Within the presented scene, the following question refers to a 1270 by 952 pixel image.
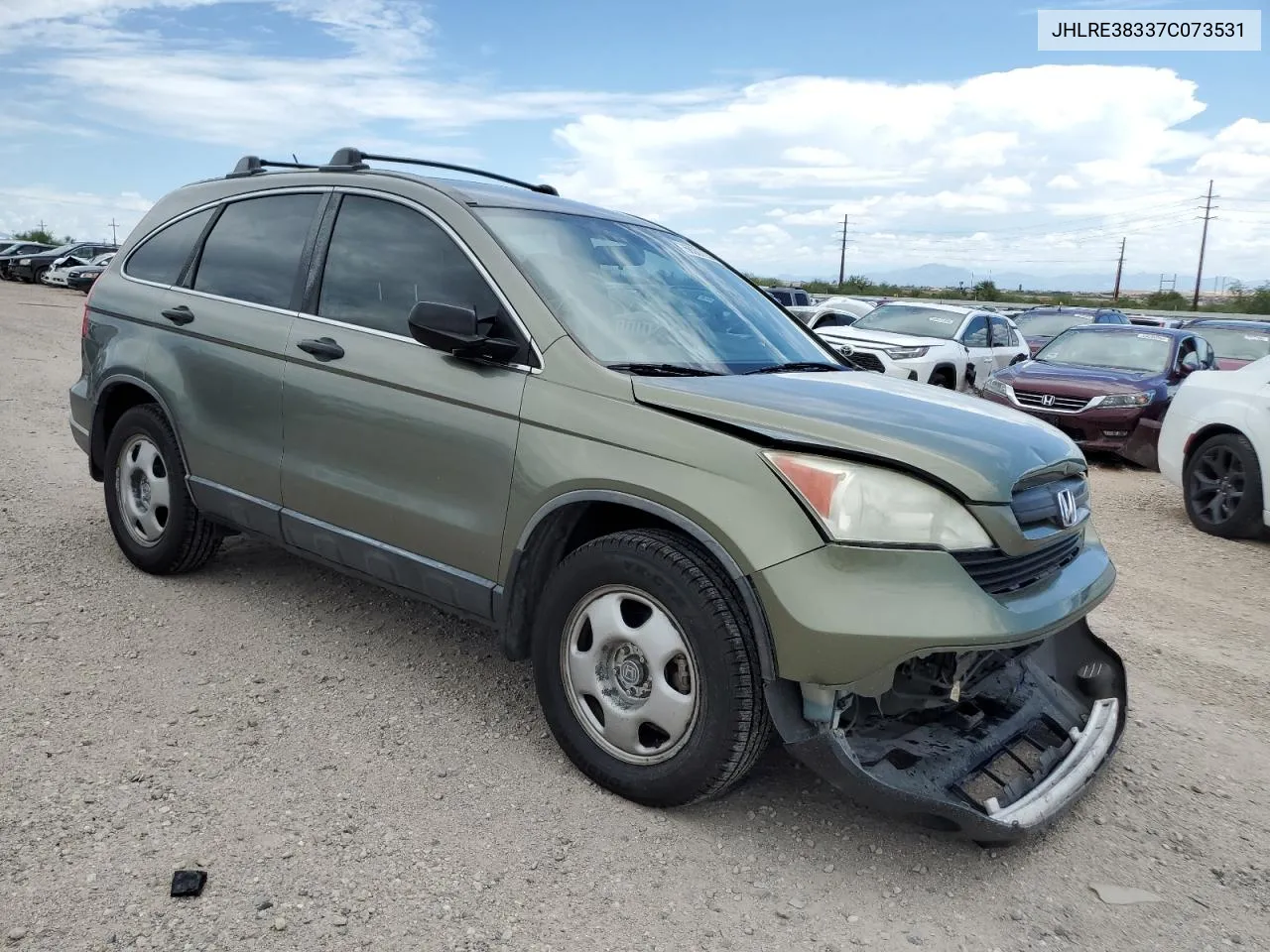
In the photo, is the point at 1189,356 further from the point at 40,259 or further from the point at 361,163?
the point at 40,259

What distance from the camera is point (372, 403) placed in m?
3.68

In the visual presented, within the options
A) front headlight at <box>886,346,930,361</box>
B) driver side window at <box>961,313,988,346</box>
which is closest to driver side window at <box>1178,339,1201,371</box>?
front headlight at <box>886,346,930,361</box>

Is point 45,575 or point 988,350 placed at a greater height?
point 988,350

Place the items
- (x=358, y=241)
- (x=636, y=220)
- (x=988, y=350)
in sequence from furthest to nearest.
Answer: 1. (x=988, y=350)
2. (x=636, y=220)
3. (x=358, y=241)

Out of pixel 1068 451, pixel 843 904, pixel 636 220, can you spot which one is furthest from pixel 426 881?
pixel 636 220

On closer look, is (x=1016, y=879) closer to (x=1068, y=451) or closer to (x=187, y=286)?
(x=1068, y=451)

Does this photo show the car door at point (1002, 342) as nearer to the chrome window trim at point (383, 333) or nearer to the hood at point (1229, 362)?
the hood at point (1229, 362)

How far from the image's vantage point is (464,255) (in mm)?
3568

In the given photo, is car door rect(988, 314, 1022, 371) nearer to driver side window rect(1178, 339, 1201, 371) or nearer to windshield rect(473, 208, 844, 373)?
driver side window rect(1178, 339, 1201, 371)

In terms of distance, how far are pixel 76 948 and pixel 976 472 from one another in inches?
99.2

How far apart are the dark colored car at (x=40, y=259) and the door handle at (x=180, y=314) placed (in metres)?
37.9

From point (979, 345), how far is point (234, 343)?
12.5 meters

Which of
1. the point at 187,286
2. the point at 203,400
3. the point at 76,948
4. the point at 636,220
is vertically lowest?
the point at 76,948

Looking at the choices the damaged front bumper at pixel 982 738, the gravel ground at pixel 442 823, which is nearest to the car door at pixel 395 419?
the gravel ground at pixel 442 823
